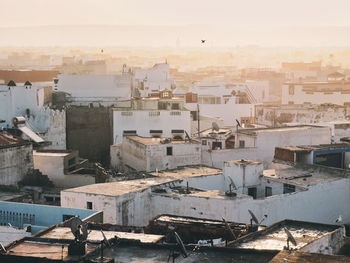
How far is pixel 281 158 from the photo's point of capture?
92.2 ft

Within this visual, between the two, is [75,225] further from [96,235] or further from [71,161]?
[71,161]

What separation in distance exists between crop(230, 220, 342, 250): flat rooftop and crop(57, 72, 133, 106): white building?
93.1 feet

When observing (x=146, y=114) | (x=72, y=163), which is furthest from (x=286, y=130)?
(x=72, y=163)

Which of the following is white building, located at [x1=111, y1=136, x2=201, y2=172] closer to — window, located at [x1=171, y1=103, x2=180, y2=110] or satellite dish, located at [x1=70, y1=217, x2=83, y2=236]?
window, located at [x1=171, y1=103, x2=180, y2=110]

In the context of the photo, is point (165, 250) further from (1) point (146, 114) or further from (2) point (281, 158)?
(1) point (146, 114)

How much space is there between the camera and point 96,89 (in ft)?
147

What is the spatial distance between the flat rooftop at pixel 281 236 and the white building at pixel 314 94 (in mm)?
40782

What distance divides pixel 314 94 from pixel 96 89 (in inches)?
883

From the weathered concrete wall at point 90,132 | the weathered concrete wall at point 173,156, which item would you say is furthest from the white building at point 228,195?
the weathered concrete wall at point 90,132

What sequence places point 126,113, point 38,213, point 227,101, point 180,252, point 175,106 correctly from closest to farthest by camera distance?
point 180,252
point 38,213
point 126,113
point 175,106
point 227,101

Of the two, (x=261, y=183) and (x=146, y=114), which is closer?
(x=261, y=183)

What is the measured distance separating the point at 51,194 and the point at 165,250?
17.1 meters

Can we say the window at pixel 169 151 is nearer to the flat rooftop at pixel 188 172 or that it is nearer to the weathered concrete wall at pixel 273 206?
the flat rooftop at pixel 188 172

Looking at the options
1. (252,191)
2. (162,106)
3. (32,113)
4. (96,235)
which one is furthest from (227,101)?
(96,235)
